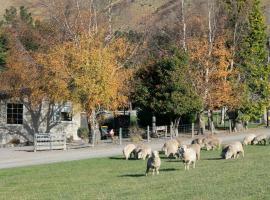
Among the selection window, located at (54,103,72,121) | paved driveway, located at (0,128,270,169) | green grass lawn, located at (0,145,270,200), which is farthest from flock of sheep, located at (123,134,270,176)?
window, located at (54,103,72,121)

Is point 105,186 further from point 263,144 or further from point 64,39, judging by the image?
point 64,39

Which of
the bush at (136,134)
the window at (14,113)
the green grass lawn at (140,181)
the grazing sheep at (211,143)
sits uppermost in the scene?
the window at (14,113)

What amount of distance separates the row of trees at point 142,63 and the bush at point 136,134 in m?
2.03

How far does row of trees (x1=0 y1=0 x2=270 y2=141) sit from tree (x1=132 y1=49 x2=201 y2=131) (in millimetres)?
82

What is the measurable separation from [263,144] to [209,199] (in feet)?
70.0

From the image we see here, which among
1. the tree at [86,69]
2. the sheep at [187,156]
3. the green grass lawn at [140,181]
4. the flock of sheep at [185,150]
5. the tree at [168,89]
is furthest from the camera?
the tree at [168,89]

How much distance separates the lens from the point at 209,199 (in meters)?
Answer: 14.0

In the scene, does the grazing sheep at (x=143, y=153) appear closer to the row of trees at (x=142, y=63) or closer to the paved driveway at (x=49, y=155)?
the paved driveway at (x=49, y=155)

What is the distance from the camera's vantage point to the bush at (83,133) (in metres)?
48.4

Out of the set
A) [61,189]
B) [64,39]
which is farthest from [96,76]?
[61,189]

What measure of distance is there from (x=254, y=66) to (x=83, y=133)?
1761cm

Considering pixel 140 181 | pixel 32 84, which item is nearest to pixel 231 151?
pixel 140 181

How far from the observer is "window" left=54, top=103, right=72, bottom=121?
47.5m

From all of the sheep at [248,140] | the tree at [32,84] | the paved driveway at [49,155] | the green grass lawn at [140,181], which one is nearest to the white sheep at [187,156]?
the green grass lawn at [140,181]
